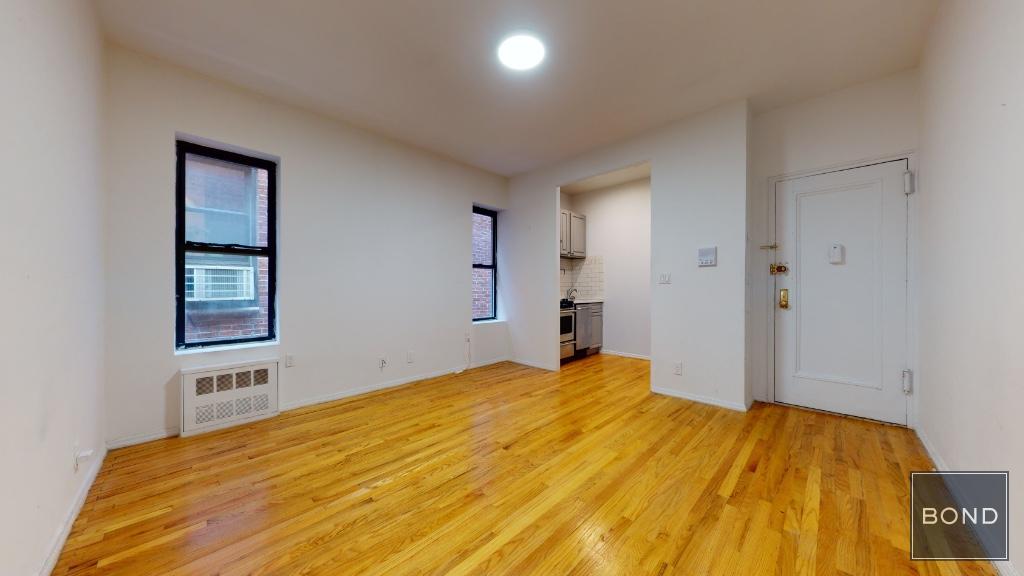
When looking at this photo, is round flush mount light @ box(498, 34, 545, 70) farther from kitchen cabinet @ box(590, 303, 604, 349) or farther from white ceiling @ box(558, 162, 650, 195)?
kitchen cabinet @ box(590, 303, 604, 349)

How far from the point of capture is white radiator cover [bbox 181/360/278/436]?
8.70ft

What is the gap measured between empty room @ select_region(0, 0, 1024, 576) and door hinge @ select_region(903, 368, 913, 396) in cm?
1

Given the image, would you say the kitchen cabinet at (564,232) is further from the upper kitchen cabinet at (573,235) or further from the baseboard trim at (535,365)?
the baseboard trim at (535,365)

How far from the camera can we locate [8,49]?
119cm

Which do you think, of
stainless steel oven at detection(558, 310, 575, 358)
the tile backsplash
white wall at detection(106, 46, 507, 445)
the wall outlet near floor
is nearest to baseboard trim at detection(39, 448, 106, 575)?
the wall outlet near floor

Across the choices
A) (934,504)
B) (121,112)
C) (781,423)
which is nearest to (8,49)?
(121,112)

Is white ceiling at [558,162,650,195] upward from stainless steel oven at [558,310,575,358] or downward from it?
upward

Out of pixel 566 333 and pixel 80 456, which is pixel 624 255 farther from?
pixel 80 456

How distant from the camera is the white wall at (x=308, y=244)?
8.20ft

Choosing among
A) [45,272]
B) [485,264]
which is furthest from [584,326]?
[45,272]

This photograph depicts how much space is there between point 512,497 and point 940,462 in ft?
8.35

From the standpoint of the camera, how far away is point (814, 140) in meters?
3.14

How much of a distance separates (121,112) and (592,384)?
4.61m

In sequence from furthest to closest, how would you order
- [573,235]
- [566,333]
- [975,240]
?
[573,235] → [566,333] → [975,240]
